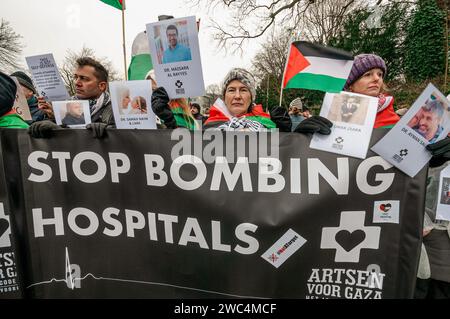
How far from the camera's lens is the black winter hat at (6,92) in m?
1.91

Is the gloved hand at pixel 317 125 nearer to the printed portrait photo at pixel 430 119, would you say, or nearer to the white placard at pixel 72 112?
the printed portrait photo at pixel 430 119

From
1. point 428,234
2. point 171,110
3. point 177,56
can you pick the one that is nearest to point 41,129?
point 171,110

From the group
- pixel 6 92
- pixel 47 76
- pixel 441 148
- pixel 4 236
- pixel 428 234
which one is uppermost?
pixel 47 76

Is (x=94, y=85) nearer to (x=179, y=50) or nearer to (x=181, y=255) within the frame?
(x=179, y=50)

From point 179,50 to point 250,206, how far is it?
0.99 meters

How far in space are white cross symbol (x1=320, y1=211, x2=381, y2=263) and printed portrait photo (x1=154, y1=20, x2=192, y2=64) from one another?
1.26 meters

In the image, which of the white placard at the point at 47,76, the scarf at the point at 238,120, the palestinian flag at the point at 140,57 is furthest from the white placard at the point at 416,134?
the white placard at the point at 47,76

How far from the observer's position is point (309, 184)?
164 cm

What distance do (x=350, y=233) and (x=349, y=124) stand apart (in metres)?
0.60

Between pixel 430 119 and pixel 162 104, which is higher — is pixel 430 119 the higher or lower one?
the lower one

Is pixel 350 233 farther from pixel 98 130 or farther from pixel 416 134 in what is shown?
pixel 98 130

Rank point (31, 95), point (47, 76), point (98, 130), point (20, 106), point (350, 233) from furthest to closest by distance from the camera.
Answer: point (31, 95) < point (47, 76) < point (20, 106) < point (98, 130) < point (350, 233)

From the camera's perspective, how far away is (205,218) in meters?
1.71

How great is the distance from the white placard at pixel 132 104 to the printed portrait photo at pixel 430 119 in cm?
159
